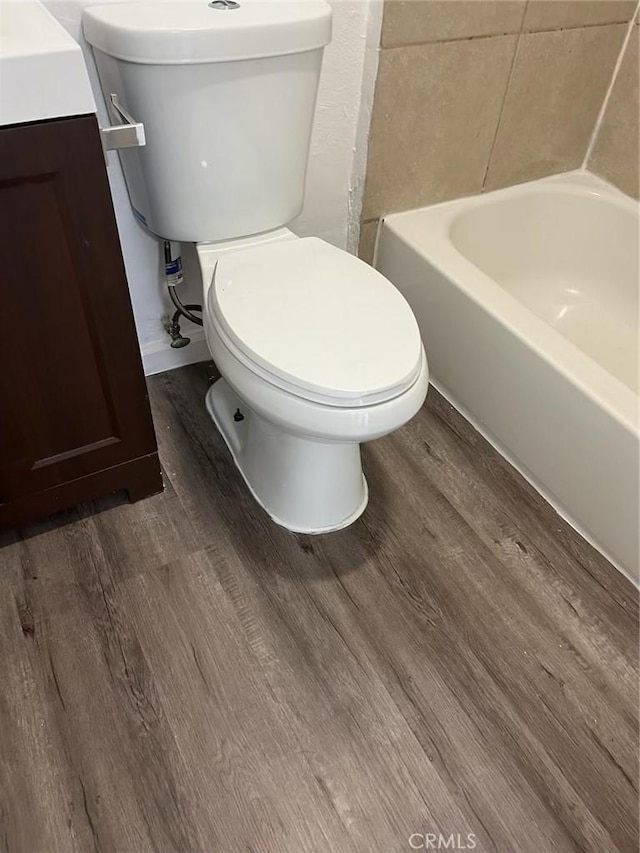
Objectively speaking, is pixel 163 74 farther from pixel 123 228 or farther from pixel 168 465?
pixel 168 465

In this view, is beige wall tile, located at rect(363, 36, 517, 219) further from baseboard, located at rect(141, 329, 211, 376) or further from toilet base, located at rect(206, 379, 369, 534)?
toilet base, located at rect(206, 379, 369, 534)

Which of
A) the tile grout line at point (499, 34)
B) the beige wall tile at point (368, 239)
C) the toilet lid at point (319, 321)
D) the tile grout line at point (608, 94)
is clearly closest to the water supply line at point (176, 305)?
the toilet lid at point (319, 321)

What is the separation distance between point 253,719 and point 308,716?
0.29ft

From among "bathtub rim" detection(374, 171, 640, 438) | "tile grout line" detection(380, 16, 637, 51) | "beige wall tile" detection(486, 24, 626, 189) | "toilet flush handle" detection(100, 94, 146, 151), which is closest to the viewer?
"toilet flush handle" detection(100, 94, 146, 151)

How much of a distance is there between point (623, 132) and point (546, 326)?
70 cm

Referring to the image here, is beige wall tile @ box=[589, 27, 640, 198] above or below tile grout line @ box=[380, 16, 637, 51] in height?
below

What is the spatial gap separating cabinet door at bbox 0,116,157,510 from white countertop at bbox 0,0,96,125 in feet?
0.06

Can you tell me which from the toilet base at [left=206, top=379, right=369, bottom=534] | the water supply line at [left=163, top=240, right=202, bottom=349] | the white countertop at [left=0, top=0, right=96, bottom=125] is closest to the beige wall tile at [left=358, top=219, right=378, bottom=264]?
the water supply line at [left=163, top=240, right=202, bottom=349]

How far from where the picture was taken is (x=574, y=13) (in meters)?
1.47

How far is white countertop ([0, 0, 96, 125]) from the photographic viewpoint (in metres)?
0.78

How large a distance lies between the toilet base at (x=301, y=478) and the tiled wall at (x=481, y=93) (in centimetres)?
63

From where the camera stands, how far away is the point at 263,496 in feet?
4.45

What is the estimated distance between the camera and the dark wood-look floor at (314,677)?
97cm

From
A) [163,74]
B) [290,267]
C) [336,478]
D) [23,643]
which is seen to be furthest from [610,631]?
[163,74]
